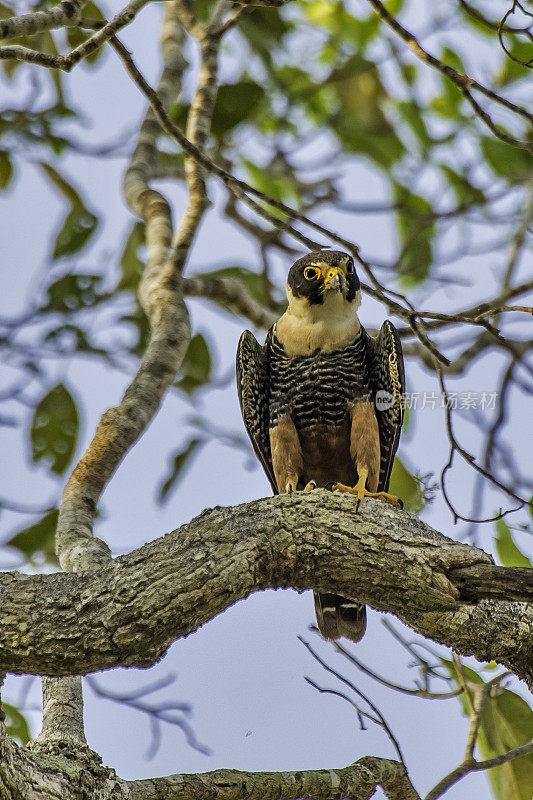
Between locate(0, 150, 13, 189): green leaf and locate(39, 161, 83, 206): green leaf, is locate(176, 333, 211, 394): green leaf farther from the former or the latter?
locate(0, 150, 13, 189): green leaf

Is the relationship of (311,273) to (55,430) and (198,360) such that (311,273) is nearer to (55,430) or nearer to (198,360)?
(198,360)

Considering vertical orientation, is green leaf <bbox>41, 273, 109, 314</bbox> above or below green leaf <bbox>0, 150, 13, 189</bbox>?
below

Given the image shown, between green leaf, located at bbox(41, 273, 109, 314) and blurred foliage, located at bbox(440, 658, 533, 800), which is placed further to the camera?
green leaf, located at bbox(41, 273, 109, 314)

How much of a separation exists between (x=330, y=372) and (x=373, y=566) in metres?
1.86

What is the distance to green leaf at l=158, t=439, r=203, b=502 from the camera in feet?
20.5

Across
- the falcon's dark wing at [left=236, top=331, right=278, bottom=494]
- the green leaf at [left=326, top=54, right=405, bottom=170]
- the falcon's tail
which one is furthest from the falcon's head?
the green leaf at [left=326, top=54, right=405, bottom=170]

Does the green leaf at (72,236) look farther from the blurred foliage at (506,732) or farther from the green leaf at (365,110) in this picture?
the blurred foliage at (506,732)

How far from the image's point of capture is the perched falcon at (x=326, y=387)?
14.9 feet

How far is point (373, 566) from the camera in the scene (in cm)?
284

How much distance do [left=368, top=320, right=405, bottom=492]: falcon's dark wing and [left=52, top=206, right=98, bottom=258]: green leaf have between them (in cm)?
241

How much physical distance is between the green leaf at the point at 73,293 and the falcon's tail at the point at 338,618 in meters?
3.08

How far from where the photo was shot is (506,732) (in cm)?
396

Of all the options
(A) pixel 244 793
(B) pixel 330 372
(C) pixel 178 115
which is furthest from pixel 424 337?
(C) pixel 178 115

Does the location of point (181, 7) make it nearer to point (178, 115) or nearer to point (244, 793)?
point (178, 115)
